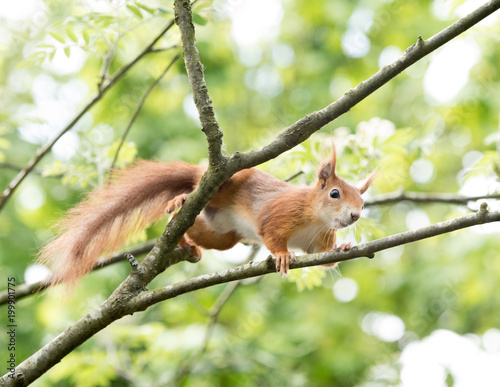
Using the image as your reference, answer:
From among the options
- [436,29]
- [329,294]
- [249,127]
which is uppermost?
[436,29]

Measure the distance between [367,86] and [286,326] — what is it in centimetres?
519

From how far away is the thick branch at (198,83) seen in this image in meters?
2.12

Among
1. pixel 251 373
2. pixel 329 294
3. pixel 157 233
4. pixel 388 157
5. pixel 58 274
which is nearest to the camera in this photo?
pixel 58 274

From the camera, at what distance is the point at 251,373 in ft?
16.3

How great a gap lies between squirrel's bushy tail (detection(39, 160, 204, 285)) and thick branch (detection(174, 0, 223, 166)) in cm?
90

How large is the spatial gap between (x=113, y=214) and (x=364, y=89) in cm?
142

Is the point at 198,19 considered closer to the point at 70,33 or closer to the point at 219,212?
the point at 70,33

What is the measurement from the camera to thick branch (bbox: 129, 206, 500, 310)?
2.00 metres

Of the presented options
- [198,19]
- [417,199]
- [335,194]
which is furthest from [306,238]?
[198,19]

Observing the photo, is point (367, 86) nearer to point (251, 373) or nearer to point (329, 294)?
point (251, 373)

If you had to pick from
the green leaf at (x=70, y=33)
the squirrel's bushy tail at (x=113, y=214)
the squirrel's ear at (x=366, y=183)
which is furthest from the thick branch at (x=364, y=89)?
the green leaf at (x=70, y=33)

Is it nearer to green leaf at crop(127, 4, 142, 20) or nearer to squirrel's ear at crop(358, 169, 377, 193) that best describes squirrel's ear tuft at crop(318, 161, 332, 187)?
squirrel's ear at crop(358, 169, 377, 193)

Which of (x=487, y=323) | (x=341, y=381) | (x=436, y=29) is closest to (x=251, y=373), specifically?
(x=341, y=381)

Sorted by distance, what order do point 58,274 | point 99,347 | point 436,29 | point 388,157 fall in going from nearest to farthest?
point 58,274 → point 388,157 → point 99,347 → point 436,29
